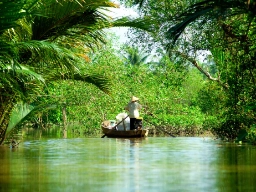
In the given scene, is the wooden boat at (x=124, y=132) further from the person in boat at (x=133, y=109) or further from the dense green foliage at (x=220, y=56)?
the dense green foliage at (x=220, y=56)

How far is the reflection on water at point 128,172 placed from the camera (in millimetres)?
9352

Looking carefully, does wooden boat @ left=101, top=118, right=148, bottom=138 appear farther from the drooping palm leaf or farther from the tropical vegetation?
the drooping palm leaf

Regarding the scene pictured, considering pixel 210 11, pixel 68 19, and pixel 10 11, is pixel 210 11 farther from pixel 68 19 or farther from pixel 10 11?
pixel 68 19

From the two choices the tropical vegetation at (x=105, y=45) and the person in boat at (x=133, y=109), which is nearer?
the tropical vegetation at (x=105, y=45)

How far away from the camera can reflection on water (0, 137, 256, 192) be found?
9352 millimetres

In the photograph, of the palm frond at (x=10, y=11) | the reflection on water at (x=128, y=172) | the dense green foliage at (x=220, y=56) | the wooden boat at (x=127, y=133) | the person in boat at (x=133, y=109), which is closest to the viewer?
the reflection on water at (x=128, y=172)

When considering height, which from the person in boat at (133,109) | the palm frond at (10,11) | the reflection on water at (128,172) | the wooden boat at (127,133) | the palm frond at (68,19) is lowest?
the reflection on water at (128,172)

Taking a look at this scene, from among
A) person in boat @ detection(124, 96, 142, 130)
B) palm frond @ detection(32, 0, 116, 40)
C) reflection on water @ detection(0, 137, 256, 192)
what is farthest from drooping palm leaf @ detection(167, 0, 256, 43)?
person in boat @ detection(124, 96, 142, 130)

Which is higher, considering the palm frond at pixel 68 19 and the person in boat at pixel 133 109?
the palm frond at pixel 68 19

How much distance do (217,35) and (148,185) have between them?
36.7ft

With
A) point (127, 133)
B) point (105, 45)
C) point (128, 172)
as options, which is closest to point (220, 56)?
point (105, 45)

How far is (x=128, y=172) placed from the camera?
11.3 meters

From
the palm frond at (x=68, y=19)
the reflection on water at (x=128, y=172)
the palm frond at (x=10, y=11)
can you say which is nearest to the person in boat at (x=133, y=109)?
the palm frond at (x=68, y=19)

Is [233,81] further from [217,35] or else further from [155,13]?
[155,13]
